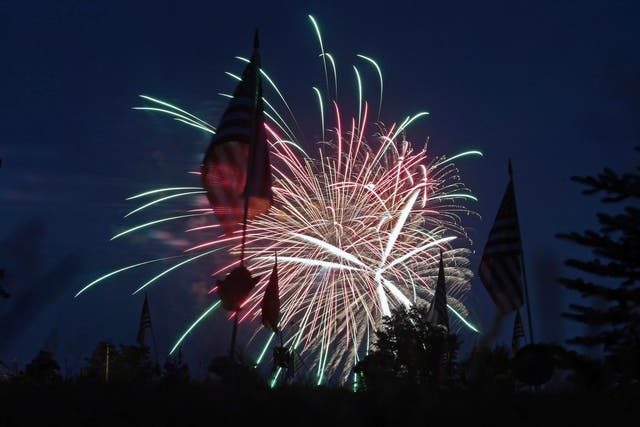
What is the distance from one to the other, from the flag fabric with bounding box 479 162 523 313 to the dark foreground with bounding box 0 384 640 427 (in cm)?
1157

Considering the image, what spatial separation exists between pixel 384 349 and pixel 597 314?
127 feet

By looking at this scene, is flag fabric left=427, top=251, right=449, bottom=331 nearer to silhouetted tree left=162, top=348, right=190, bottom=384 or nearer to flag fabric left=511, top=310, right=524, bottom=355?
flag fabric left=511, top=310, right=524, bottom=355

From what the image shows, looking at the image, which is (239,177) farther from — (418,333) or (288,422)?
(418,333)

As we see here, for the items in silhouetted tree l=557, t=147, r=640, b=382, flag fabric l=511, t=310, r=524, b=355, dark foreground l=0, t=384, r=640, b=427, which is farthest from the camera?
flag fabric l=511, t=310, r=524, b=355

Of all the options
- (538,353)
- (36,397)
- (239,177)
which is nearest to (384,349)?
(239,177)

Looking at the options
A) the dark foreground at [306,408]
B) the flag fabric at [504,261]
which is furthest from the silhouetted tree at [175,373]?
the flag fabric at [504,261]

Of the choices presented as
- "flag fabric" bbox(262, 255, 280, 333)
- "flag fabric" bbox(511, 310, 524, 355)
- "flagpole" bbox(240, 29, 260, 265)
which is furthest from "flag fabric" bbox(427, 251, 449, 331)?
"flagpole" bbox(240, 29, 260, 265)

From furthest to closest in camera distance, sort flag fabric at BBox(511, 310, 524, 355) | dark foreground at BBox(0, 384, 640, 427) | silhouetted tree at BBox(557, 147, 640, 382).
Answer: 1. flag fabric at BBox(511, 310, 524, 355)
2. silhouetted tree at BBox(557, 147, 640, 382)
3. dark foreground at BBox(0, 384, 640, 427)

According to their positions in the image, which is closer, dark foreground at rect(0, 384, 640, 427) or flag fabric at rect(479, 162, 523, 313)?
dark foreground at rect(0, 384, 640, 427)

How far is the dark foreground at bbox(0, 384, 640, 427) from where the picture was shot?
636 cm

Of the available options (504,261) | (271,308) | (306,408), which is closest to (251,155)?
(271,308)

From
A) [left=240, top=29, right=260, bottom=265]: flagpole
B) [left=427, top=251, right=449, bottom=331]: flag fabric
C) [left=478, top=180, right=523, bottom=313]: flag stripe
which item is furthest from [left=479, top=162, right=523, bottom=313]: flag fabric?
[left=427, top=251, right=449, bottom=331]: flag fabric

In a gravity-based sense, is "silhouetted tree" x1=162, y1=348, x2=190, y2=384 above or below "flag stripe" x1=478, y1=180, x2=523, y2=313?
below

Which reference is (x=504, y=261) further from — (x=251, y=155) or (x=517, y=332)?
(x=517, y=332)
